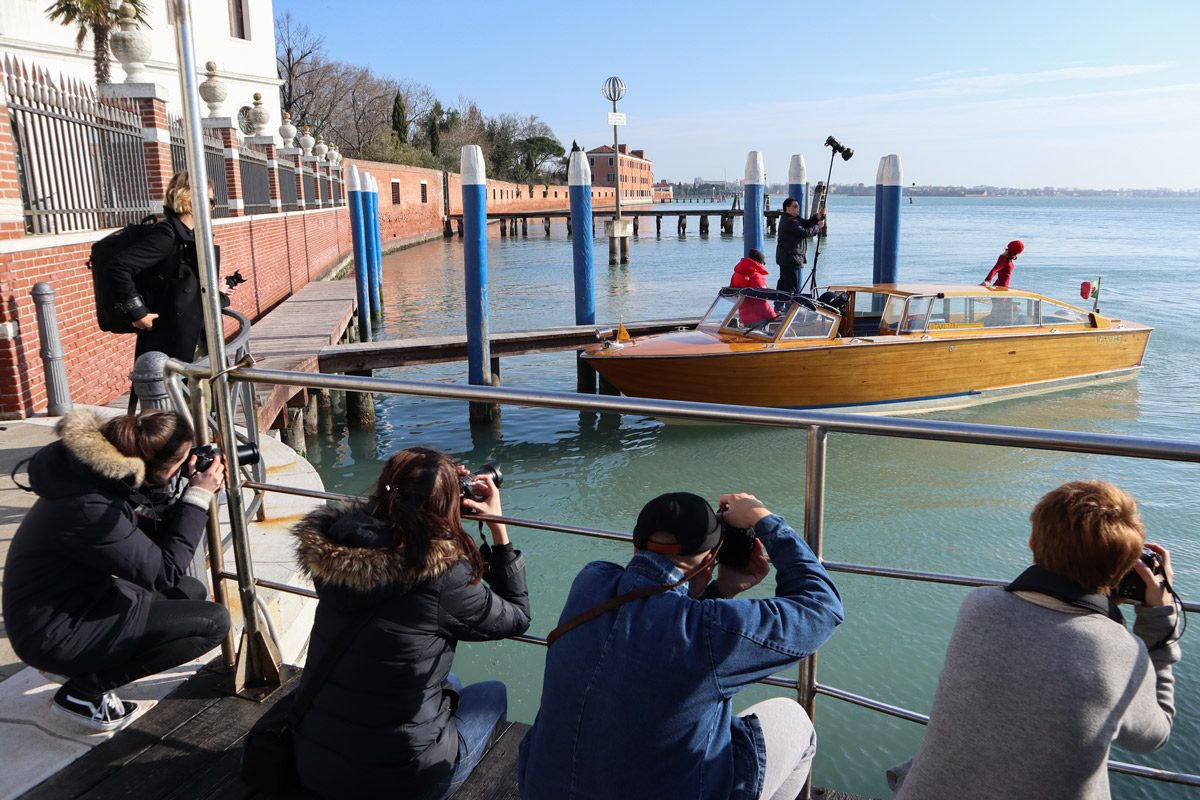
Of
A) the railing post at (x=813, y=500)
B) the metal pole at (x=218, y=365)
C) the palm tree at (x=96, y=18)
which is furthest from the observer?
the palm tree at (x=96, y=18)

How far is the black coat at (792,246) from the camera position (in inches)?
482

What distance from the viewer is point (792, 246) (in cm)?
1238

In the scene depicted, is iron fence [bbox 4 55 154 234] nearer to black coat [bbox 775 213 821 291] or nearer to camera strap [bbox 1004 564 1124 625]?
camera strap [bbox 1004 564 1124 625]

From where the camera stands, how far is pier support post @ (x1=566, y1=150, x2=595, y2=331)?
1366 cm

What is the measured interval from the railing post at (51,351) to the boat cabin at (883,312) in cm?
721

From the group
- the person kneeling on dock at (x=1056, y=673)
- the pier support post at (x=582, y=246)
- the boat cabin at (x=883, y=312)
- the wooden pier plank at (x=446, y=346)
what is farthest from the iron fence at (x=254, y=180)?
the person kneeling on dock at (x=1056, y=673)

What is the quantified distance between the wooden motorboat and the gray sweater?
8.56m

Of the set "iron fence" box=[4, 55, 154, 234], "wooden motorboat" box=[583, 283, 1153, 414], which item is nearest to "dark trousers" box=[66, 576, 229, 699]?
"iron fence" box=[4, 55, 154, 234]

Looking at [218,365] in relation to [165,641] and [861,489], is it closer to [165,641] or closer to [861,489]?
[165,641]

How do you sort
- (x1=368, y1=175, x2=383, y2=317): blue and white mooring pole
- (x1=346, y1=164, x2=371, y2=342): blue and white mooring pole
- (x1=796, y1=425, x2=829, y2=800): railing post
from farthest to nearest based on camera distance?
1. (x1=368, y1=175, x2=383, y2=317): blue and white mooring pole
2. (x1=346, y1=164, x2=371, y2=342): blue and white mooring pole
3. (x1=796, y1=425, x2=829, y2=800): railing post

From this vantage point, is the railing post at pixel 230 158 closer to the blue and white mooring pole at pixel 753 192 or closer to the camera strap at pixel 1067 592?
the blue and white mooring pole at pixel 753 192

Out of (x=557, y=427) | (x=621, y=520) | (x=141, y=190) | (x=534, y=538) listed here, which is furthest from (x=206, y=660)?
(x=557, y=427)

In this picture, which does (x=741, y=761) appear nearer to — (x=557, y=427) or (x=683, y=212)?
(x=557, y=427)

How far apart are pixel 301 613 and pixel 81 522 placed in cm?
186
